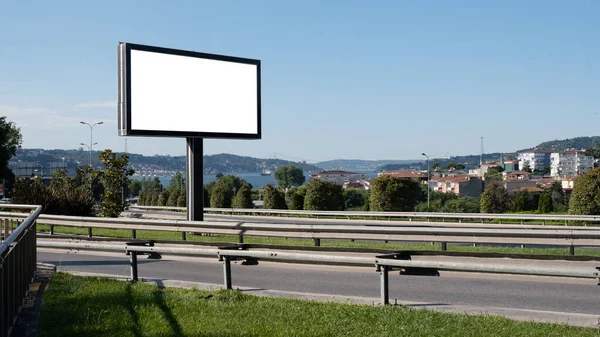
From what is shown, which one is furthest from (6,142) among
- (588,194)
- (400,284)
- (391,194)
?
(400,284)

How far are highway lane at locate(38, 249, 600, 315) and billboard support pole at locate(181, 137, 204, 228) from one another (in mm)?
→ 11934

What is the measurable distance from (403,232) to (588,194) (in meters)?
23.5

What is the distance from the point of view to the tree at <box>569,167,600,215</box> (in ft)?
120

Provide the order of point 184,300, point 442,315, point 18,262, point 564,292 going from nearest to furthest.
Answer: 1. point 442,315
2. point 18,262
3. point 184,300
4. point 564,292

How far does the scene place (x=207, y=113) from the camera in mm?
26766

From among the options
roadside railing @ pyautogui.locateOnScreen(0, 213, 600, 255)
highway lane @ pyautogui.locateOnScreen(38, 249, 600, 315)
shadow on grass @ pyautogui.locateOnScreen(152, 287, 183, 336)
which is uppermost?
roadside railing @ pyautogui.locateOnScreen(0, 213, 600, 255)

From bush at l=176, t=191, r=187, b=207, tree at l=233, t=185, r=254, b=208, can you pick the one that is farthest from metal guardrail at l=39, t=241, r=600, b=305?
bush at l=176, t=191, r=187, b=207

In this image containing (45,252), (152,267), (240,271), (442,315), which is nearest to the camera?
(442,315)

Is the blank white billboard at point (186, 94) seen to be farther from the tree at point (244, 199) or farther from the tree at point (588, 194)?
the tree at point (244, 199)

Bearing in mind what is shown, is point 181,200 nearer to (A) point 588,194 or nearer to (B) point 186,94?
(A) point 588,194

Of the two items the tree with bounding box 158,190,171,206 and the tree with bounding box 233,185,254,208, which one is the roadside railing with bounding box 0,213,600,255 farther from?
the tree with bounding box 158,190,171,206

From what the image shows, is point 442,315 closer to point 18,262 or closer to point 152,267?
point 18,262

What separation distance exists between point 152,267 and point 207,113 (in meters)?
12.9

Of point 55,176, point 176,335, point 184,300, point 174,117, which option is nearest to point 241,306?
point 184,300
